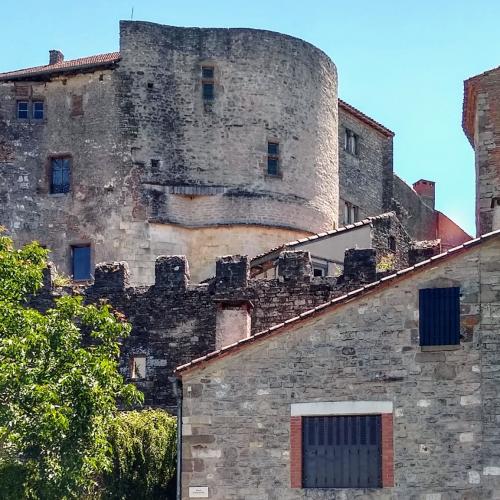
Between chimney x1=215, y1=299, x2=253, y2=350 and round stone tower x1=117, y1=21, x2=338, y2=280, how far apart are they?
9757mm

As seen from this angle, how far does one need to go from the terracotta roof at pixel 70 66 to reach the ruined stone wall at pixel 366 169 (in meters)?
8.65

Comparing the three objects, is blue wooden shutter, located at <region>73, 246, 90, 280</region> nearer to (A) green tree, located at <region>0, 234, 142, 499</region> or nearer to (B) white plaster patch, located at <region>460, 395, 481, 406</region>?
(A) green tree, located at <region>0, 234, 142, 499</region>

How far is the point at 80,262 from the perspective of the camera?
162 feet

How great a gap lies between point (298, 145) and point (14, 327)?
19.3m

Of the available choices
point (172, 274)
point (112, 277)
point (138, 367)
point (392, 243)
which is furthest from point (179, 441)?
point (392, 243)

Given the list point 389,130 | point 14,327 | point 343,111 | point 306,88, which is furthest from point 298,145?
point 14,327

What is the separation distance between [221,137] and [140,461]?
677 inches

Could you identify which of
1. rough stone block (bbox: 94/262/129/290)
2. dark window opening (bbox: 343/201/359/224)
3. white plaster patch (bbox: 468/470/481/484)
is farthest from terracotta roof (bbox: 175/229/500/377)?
dark window opening (bbox: 343/201/359/224)

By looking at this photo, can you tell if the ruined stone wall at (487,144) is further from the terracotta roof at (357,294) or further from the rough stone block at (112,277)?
the terracotta roof at (357,294)

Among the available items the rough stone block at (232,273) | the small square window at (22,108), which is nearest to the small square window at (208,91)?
the small square window at (22,108)

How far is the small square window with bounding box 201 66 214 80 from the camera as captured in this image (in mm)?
50375

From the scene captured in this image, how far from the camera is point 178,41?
50.4m

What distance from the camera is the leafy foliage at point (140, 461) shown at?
3406 centimetres

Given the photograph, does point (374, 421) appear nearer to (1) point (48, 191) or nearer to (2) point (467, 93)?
(2) point (467, 93)
